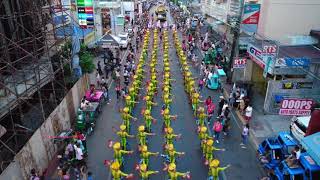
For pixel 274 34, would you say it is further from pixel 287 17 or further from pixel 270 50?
pixel 270 50

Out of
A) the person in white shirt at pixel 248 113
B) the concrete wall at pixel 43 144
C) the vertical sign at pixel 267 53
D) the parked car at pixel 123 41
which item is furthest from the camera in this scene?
the parked car at pixel 123 41

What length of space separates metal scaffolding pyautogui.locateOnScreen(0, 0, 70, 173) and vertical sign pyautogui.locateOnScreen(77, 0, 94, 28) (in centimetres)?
1190

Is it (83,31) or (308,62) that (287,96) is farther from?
(83,31)

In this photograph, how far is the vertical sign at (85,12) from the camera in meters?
31.3

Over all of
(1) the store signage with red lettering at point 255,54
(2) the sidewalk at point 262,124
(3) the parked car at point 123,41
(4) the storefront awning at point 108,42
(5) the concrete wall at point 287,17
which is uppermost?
(5) the concrete wall at point 287,17

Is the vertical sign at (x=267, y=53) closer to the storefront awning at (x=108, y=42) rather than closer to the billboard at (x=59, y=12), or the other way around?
the billboard at (x=59, y=12)

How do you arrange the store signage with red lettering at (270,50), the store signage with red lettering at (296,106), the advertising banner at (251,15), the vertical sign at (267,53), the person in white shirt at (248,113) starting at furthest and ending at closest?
1. the advertising banner at (251,15)
2. the store signage with red lettering at (270,50)
3. the vertical sign at (267,53)
4. the person in white shirt at (248,113)
5. the store signage with red lettering at (296,106)

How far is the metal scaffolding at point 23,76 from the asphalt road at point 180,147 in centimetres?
283

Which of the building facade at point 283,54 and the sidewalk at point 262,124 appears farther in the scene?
the building facade at point 283,54

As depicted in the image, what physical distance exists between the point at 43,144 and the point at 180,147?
608 cm

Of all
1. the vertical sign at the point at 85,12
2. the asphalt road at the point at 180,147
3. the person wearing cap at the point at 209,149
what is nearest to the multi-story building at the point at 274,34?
the asphalt road at the point at 180,147

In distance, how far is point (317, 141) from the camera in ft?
39.9

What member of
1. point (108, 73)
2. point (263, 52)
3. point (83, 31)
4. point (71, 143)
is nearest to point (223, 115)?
point (263, 52)

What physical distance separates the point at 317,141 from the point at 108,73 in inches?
673
